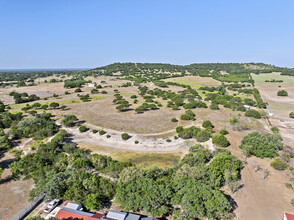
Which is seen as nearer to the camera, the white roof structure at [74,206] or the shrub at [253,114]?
the white roof structure at [74,206]

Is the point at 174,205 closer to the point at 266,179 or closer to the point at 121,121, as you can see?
the point at 266,179

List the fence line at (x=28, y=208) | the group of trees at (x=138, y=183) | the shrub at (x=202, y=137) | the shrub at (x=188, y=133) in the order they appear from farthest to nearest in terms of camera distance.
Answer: the shrub at (x=188, y=133)
the shrub at (x=202, y=137)
the fence line at (x=28, y=208)
the group of trees at (x=138, y=183)

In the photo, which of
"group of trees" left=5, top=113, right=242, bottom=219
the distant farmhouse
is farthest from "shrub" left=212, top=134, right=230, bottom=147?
the distant farmhouse

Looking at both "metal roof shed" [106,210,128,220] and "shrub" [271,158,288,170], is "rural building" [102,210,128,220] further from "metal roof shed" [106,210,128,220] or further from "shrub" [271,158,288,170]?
"shrub" [271,158,288,170]

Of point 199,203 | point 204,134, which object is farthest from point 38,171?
point 204,134

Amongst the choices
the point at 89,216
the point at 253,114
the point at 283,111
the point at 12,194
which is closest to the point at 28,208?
the point at 12,194

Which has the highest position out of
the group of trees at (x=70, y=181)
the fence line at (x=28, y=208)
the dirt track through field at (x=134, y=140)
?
the group of trees at (x=70, y=181)

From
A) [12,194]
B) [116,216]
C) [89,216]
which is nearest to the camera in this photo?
[89,216]

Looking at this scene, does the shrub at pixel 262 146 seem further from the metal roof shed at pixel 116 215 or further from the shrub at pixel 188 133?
the metal roof shed at pixel 116 215

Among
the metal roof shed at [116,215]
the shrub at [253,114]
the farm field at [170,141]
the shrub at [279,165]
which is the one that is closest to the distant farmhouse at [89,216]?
the metal roof shed at [116,215]

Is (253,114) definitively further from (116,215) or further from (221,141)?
(116,215)
